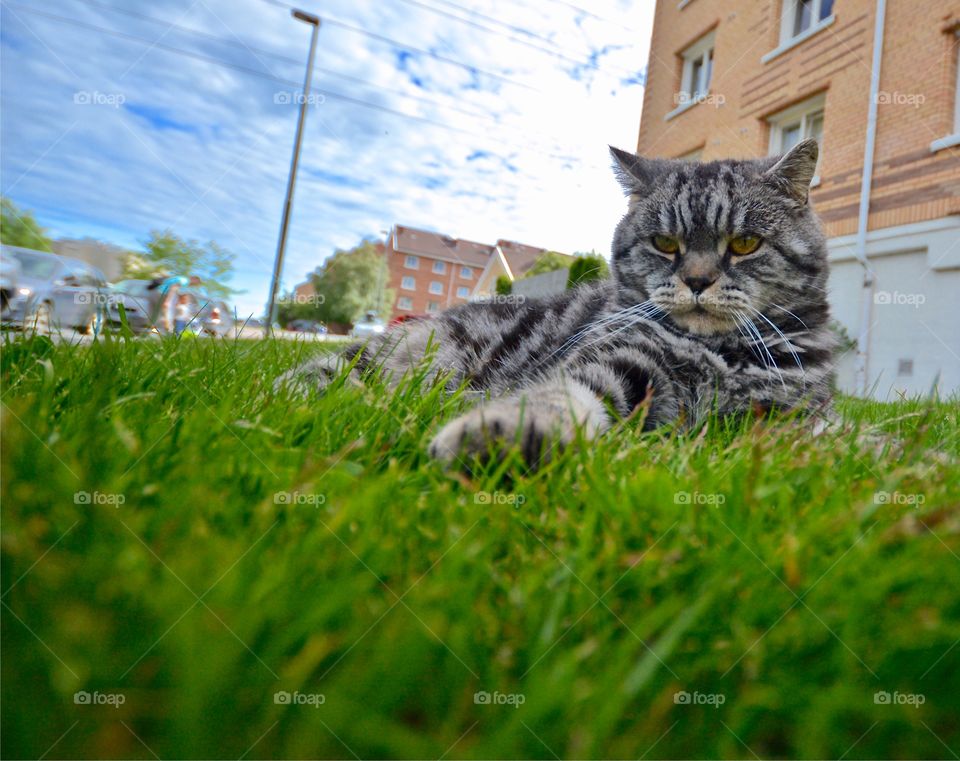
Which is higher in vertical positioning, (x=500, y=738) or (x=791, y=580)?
(x=791, y=580)

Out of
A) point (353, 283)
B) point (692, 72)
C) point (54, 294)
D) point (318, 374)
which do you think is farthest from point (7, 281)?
point (353, 283)

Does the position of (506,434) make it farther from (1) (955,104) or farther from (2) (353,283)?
(2) (353,283)

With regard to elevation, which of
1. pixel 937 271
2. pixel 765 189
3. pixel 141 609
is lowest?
pixel 141 609

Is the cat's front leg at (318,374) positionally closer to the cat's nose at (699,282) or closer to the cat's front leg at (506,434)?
the cat's front leg at (506,434)

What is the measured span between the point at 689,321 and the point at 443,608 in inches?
75.7

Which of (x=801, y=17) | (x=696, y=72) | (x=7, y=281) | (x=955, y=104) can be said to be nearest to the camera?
(x=7, y=281)

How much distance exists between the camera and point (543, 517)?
3.43ft

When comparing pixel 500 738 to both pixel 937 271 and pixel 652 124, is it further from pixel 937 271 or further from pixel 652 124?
pixel 652 124

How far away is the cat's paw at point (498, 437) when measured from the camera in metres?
1.29

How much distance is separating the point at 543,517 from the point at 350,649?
49 centimetres

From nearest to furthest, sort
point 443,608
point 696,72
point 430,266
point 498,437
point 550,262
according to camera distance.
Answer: point 443,608, point 498,437, point 696,72, point 550,262, point 430,266

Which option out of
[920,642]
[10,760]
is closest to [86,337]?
[10,760]

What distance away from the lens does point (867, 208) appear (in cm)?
834

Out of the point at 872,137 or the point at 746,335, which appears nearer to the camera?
the point at 746,335
